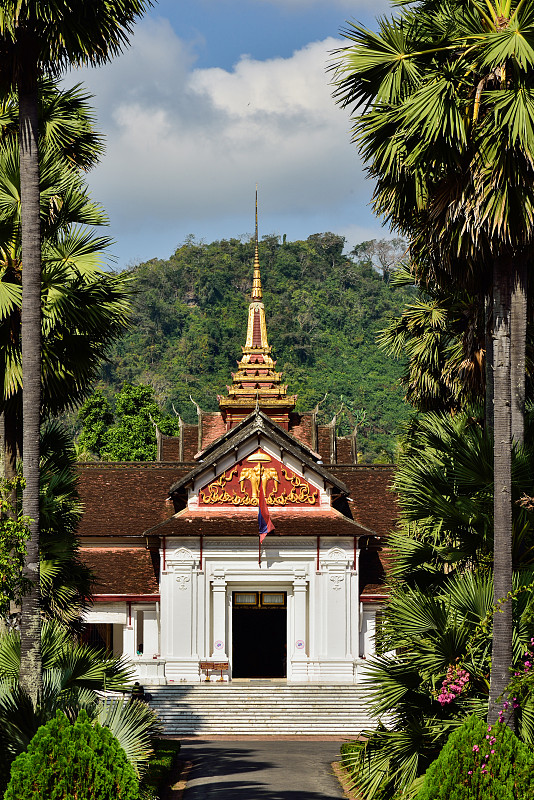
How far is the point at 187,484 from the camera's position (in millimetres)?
40000

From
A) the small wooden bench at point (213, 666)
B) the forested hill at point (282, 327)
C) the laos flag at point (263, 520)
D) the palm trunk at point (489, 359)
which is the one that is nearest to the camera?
the palm trunk at point (489, 359)

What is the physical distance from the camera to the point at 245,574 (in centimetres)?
3966

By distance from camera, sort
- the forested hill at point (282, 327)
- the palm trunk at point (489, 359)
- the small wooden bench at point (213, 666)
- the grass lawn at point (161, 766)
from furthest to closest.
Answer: the forested hill at point (282, 327) < the small wooden bench at point (213, 666) < the grass lawn at point (161, 766) < the palm trunk at point (489, 359)

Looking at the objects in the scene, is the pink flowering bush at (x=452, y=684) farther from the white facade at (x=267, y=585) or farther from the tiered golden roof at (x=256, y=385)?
the tiered golden roof at (x=256, y=385)

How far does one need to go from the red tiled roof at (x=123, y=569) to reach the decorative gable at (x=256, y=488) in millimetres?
3305

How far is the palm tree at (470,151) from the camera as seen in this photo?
675 inches

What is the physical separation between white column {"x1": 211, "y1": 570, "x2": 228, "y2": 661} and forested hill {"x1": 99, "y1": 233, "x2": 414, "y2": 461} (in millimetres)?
64171

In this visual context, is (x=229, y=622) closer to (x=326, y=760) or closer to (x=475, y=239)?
(x=326, y=760)

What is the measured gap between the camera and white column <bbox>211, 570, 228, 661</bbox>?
3903 cm

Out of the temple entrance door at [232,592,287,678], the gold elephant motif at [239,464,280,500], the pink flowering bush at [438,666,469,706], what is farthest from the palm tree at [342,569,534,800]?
the temple entrance door at [232,592,287,678]

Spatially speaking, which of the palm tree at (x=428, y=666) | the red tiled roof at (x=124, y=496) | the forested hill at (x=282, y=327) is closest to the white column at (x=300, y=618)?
the red tiled roof at (x=124, y=496)

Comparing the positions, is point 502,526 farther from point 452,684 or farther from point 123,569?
point 123,569

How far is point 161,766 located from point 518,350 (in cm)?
1220

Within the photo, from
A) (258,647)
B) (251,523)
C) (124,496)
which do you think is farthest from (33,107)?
(124,496)
